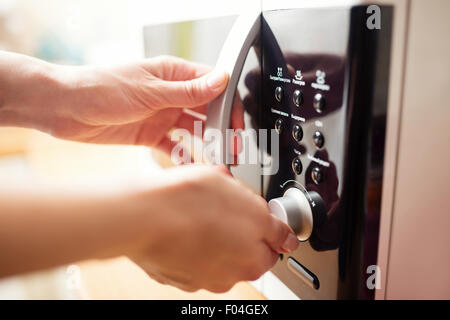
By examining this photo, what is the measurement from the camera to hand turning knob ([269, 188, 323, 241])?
397mm

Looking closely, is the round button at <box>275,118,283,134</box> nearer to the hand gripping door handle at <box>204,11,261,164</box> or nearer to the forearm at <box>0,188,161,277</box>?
the hand gripping door handle at <box>204,11,261,164</box>

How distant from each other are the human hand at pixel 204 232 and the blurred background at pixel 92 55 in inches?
1.4

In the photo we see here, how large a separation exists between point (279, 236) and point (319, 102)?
0.13 meters

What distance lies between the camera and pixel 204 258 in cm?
31

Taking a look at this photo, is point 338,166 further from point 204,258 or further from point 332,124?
point 204,258

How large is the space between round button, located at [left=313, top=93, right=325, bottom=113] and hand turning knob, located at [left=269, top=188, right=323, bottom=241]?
88 millimetres

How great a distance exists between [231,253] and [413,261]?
183 mm

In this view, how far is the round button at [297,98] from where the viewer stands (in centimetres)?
38

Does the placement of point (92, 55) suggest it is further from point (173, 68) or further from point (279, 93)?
point (279, 93)

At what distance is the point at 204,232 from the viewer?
0.30 m

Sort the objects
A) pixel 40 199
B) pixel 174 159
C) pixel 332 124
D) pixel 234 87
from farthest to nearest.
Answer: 1. pixel 174 159
2. pixel 234 87
3. pixel 332 124
4. pixel 40 199

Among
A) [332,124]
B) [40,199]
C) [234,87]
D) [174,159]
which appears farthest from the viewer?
[174,159]

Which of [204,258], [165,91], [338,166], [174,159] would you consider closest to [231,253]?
[204,258]

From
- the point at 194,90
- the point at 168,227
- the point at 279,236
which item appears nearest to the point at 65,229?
the point at 168,227
